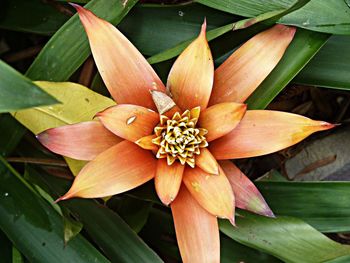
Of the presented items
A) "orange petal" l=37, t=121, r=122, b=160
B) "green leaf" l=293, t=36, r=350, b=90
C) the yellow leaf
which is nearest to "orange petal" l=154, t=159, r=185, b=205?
"orange petal" l=37, t=121, r=122, b=160

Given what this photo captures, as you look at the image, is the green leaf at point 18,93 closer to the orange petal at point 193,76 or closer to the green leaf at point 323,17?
Answer: the orange petal at point 193,76

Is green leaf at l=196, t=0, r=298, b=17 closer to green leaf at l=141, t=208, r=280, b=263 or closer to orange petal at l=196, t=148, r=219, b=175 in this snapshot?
orange petal at l=196, t=148, r=219, b=175

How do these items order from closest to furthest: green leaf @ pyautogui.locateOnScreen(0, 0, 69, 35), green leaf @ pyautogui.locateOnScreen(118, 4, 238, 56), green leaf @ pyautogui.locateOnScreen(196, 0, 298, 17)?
green leaf @ pyautogui.locateOnScreen(196, 0, 298, 17), green leaf @ pyautogui.locateOnScreen(118, 4, 238, 56), green leaf @ pyautogui.locateOnScreen(0, 0, 69, 35)

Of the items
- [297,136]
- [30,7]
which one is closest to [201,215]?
[297,136]

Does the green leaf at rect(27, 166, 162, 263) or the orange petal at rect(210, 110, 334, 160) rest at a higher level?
the orange petal at rect(210, 110, 334, 160)

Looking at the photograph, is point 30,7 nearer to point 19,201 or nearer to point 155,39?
point 155,39

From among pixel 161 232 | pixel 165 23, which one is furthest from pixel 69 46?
pixel 161 232

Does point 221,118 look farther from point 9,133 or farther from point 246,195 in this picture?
point 9,133
